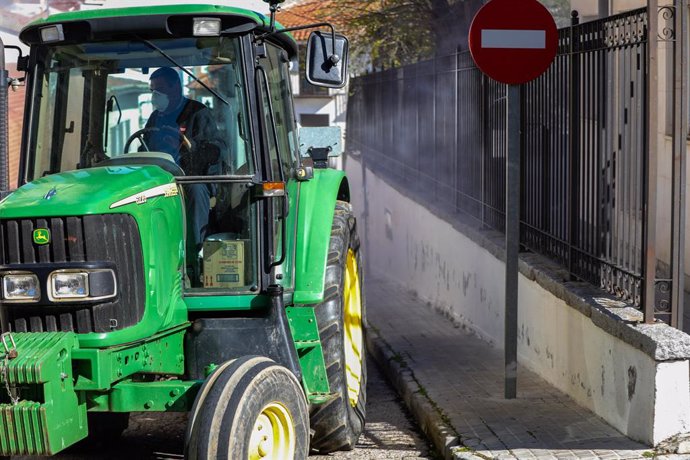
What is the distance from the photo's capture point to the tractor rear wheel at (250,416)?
16.6 feet

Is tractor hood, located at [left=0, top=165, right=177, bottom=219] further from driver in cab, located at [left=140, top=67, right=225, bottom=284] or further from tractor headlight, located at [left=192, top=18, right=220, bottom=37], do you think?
tractor headlight, located at [left=192, top=18, right=220, bottom=37]

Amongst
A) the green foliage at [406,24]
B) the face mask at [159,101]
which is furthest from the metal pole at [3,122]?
the green foliage at [406,24]

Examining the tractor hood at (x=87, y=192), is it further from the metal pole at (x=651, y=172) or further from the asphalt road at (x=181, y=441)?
the metal pole at (x=651, y=172)

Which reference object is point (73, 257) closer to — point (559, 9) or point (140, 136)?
point (140, 136)

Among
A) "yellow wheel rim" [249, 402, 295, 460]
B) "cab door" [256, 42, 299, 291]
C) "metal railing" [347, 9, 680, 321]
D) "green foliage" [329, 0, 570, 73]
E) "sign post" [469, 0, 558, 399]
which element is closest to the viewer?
"yellow wheel rim" [249, 402, 295, 460]

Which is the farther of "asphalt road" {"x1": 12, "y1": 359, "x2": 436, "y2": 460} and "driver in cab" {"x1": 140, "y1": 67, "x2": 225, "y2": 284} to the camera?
"asphalt road" {"x1": 12, "y1": 359, "x2": 436, "y2": 460}

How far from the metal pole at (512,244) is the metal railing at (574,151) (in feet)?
1.53

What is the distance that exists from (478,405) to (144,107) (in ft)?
9.34

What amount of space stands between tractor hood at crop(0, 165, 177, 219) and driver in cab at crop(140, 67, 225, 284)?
7.7 inches

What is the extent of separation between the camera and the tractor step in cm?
492

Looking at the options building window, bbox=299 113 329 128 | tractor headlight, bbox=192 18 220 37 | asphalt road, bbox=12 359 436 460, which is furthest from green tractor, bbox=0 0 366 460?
building window, bbox=299 113 329 128

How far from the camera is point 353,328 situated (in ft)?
25.3

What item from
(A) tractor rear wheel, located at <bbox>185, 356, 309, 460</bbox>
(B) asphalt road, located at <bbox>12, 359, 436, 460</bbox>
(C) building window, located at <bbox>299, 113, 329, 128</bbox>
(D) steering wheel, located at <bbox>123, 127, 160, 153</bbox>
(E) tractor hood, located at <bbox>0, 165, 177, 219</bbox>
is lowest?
(B) asphalt road, located at <bbox>12, 359, 436, 460</bbox>

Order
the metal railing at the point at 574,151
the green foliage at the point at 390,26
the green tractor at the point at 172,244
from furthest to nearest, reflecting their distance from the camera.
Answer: the green foliage at the point at 390,26
the metal railing at the point at 574,151
the green tractor at the point at 172,244
